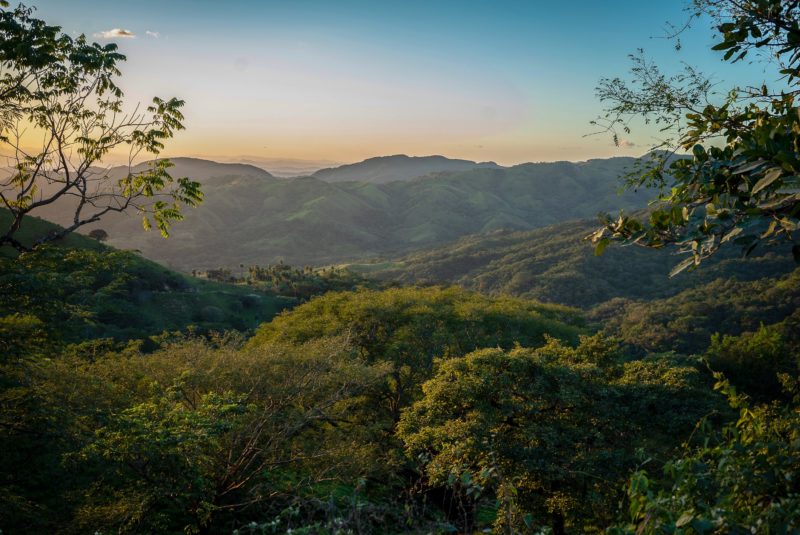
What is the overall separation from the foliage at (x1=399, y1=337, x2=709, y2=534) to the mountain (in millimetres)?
87386

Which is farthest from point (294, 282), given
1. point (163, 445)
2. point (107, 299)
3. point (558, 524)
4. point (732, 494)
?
point (732, 494)

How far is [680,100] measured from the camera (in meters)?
7.67

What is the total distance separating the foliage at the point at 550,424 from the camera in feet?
52.1

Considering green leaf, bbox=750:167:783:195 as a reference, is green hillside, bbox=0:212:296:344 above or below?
below

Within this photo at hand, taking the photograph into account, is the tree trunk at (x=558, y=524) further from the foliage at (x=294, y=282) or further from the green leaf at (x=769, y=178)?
the foliage at (x=294, y=282)

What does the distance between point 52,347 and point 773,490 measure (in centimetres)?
1774

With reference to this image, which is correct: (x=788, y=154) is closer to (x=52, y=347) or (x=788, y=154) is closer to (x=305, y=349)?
(x=52, y=347)

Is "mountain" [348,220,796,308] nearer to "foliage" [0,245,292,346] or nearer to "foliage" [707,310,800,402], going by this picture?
"foliage" [0,245,292,346]

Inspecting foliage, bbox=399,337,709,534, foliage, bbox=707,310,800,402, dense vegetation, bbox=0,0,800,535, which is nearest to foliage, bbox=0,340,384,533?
dense vegetation, bbox=0,0,800,535

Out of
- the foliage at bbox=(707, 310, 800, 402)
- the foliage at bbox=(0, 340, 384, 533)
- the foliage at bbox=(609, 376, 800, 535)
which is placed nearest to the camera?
the foliage at bbox=(609, 376, 800, 535)

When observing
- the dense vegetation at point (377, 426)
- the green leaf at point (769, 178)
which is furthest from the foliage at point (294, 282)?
the green leaf at point (769, 178)

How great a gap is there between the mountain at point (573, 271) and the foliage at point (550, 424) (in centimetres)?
8739

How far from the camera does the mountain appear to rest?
118569mm

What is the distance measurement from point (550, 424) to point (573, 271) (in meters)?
136
